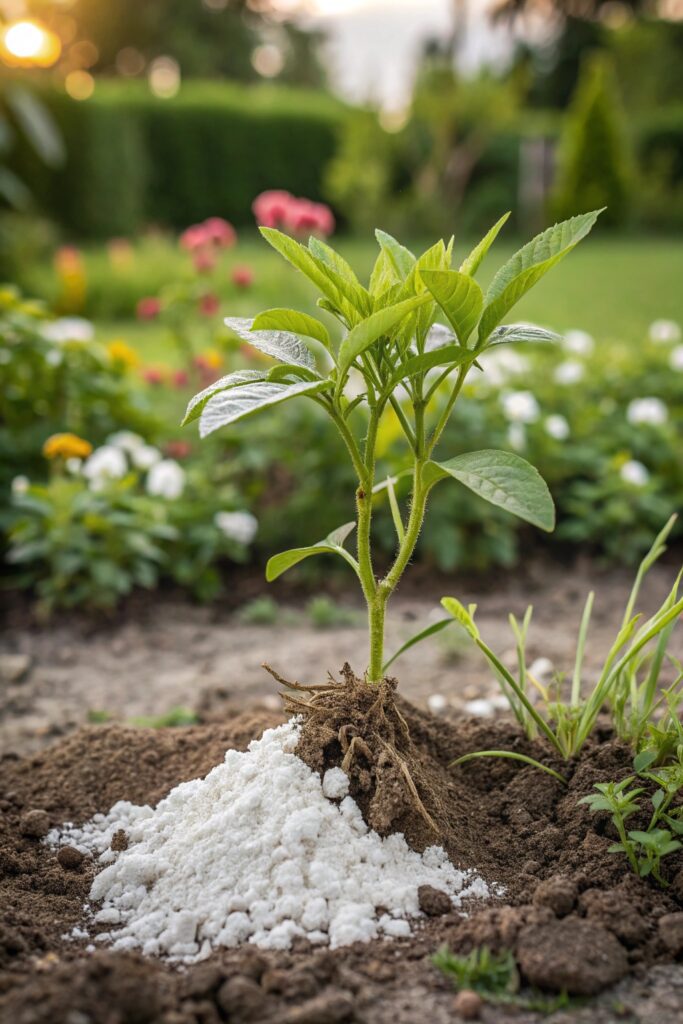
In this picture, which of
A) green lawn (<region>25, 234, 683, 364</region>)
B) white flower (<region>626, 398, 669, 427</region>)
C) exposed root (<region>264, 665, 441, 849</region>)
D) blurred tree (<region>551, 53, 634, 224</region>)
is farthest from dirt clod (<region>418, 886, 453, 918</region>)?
blurred tree (<region>551, 53, 634, 224</region>)

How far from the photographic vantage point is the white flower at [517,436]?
417 cm

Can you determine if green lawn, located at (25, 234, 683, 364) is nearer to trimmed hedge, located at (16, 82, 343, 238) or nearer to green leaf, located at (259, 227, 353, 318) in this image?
trimmed hedge, located at (16, 82, 343, 238)

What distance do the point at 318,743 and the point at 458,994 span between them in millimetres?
499

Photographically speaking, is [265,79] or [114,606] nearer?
[114,606]

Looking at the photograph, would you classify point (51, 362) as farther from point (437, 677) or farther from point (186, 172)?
point (186, 172)

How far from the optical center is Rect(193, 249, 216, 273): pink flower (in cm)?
468

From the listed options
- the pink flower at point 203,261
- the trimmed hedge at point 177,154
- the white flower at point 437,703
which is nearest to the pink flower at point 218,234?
the pink flower at point 203,261

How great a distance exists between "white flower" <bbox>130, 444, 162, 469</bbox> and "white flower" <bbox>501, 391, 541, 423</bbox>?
1499 millimetres

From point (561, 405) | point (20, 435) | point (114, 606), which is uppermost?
point (561, 405)

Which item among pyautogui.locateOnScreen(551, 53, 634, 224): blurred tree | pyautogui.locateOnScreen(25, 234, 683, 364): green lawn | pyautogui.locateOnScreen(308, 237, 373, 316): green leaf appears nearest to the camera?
pyautogui.locateOnScreen(308, 237, 373, 316): green leaf

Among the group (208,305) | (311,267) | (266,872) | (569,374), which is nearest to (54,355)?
(208,305)

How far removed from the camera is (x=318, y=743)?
178 cm

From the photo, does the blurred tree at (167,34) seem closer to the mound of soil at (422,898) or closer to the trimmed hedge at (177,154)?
the trimmed hedge at (177,154)

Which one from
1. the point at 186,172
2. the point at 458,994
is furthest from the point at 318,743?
the point at 186,172
